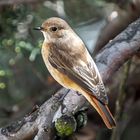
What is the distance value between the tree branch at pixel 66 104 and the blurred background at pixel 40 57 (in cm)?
86

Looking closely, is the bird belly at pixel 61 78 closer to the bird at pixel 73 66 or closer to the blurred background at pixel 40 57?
the bird at pixel 73 66

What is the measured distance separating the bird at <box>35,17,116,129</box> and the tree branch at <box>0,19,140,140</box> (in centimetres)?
8

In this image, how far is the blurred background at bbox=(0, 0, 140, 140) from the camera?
4574 millimetres

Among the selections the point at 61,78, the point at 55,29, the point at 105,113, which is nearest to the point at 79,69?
the point at 61,78

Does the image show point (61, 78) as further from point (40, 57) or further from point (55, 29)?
point (40, 57)

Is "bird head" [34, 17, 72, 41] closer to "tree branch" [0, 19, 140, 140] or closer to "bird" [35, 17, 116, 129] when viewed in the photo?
"bird" [35, 17, 116, 129]

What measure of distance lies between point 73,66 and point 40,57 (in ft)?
5.03

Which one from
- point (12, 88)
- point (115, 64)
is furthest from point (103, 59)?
point (12, 88)

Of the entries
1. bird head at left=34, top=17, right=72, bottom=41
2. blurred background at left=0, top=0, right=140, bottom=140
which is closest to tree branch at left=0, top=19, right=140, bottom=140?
bird head at left=34, top=17, right=72, bottom=41

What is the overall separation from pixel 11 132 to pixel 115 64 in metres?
0.86

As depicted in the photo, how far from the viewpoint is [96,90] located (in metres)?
3.34

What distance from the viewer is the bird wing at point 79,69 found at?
132 inches

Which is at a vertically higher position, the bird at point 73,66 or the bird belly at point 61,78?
the bird at point 73,66

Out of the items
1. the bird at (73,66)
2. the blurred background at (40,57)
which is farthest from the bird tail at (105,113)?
the blurred background at (40,57)
